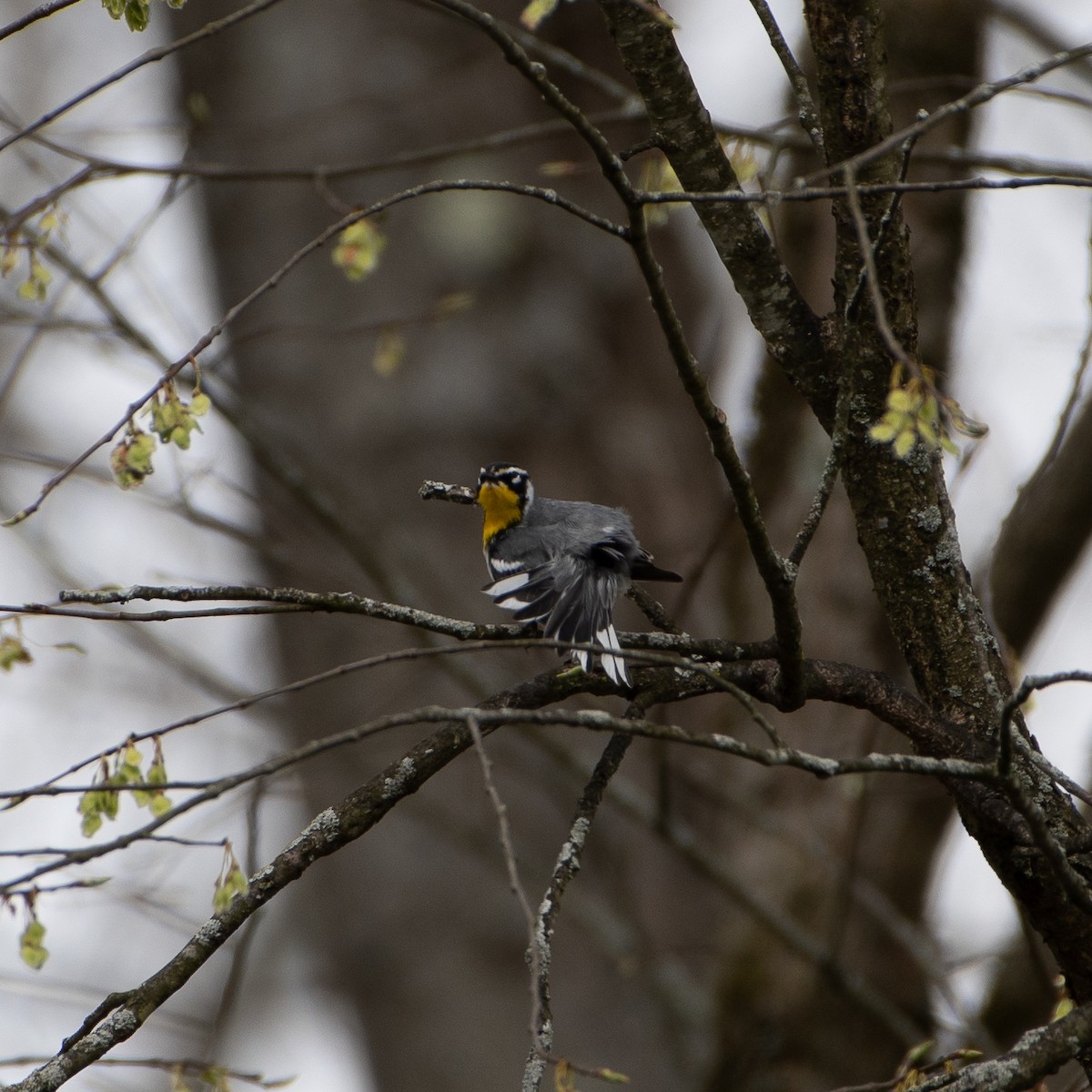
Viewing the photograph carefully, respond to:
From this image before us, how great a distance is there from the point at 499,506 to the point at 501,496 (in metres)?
0.05

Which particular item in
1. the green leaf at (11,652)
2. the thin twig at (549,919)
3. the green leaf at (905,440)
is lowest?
the thin twig at (549,919)

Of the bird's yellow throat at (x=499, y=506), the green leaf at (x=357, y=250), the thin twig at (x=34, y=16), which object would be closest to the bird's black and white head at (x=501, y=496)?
the bird's yellow throat at (x=499, y=506)

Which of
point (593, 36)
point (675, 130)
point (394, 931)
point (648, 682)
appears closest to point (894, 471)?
point (648, 682)

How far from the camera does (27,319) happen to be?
3822mm

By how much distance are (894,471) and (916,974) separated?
10.1 feet

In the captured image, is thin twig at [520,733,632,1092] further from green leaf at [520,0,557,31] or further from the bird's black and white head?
the bird's black and white head

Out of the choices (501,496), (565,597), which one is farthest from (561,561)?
(501,496)

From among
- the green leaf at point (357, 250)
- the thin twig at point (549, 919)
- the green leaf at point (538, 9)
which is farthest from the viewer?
the green leaf at point (357, 250)

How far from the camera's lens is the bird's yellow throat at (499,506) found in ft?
12.7

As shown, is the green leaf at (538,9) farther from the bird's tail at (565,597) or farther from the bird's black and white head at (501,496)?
the bird's black and white head at (501,496)

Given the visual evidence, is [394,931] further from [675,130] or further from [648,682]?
[675,130]

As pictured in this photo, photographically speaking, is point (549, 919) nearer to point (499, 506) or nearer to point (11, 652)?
point (11, 652)

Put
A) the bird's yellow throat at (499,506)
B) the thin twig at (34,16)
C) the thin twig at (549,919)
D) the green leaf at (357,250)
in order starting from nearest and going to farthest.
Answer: the thin twig at (549,919) → the thin twig at (34,16) → the green leaf at (357,250) → the bird's yellow throat at (499,506)

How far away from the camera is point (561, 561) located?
3.24 meters
